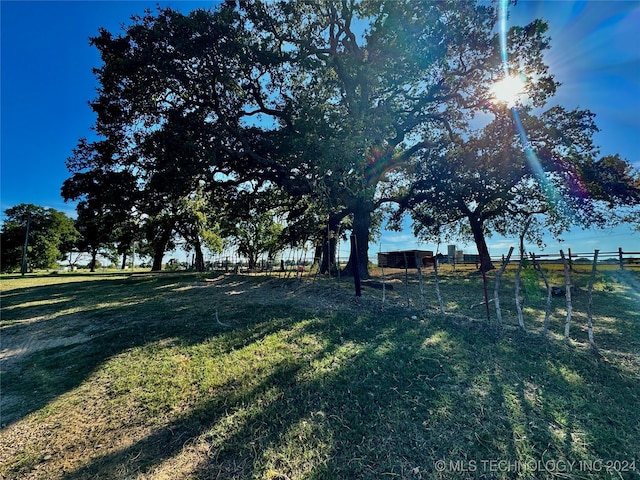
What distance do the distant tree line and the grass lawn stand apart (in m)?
4.66

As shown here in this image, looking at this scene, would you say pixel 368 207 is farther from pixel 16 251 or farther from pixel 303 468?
pixel 16 251

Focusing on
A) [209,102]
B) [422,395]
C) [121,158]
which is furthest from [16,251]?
[422,395]

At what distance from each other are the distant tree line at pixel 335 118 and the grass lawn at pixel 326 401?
4.66 metres

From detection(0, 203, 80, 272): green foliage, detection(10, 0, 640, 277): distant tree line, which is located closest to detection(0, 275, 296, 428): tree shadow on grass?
detection(10, 0, 640, 277): distant tree line

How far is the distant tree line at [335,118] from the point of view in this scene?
9.17 m

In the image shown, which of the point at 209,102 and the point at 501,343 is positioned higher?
the point at 209,102

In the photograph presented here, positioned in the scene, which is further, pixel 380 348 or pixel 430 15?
pixel 430 15

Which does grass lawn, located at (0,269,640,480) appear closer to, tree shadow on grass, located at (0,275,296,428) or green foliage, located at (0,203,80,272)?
tree shadow on grass, located at (0,275,296,428)

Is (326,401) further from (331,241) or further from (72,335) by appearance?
(331,241)

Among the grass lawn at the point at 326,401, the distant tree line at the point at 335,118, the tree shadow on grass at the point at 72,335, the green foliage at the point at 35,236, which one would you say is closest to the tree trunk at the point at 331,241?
the distant tree line at the point at 335,118

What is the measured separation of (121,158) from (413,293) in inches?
459

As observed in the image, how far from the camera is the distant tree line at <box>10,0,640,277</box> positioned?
9.17 meters

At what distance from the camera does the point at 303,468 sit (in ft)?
7.38

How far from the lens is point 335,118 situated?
30.2ft
